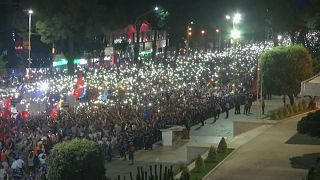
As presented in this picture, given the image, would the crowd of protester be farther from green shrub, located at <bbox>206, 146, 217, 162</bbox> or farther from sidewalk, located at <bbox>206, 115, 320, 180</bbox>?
sidewalk, located at <bbox>206, 115, 320, 180</bbox>

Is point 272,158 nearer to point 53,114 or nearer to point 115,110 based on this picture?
point 53,114

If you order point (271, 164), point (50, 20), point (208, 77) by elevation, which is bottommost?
point (271, 164)

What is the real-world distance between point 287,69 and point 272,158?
48.1 feet

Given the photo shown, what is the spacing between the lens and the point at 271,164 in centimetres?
1972

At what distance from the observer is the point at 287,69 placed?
34.4m

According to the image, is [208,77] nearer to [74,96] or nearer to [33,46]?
[74,96]

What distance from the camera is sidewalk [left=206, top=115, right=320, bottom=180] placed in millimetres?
18359

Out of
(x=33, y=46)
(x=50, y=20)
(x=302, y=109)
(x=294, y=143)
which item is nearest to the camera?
(x=294, y=143)

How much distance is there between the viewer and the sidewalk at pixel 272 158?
18359mm

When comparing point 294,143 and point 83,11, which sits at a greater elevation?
point 83,11

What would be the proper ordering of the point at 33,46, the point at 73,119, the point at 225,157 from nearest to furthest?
the point at 225,157 < the point at 73,119 < the point at 33,46

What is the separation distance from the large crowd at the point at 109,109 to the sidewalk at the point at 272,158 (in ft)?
21.2

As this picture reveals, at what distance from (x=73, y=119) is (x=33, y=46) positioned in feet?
147

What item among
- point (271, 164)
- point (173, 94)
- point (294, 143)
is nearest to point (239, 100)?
point (173, 94)
